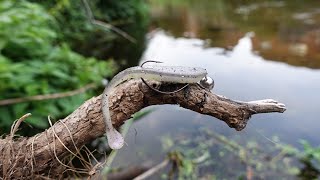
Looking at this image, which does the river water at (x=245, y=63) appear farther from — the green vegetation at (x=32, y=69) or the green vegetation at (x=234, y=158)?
the green vegetation at (x=32, y=69)

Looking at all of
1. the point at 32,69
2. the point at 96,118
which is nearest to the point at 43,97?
the point at 32,69

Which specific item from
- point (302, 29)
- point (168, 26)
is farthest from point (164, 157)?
point (168, 26)

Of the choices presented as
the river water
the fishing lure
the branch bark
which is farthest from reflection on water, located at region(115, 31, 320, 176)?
the fishing lure

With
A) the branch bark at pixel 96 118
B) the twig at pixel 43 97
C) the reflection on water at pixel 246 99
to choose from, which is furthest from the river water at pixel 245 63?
the twig at pixel 43 97

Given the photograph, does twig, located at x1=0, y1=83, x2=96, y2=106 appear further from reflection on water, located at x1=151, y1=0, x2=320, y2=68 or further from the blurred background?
reflection on water, located at x1=151, y1=0, x2=320, y2=68

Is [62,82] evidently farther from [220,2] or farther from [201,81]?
[220,2]

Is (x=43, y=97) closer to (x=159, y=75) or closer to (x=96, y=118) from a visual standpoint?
(x=96, y=118)
